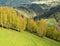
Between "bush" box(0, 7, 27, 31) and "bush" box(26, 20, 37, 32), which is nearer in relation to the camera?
"bush" box(0, 7, 27, 31)

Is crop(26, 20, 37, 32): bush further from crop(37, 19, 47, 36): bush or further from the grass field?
the grass field

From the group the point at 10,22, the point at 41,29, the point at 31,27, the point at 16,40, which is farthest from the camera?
the point at 41,29

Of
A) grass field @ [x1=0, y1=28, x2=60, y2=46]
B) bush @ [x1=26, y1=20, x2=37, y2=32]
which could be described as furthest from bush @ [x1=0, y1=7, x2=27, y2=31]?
grass field @ [x1=0, y1=28, x2=60, y2=46]

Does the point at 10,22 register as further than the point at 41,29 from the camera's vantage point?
No

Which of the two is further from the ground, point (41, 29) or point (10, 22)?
point (10, 22)

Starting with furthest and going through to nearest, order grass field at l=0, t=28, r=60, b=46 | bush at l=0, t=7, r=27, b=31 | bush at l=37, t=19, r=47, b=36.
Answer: bush at l=37, t=19, r=47, b=36
bush at l=0, t=7, r=27, b=31
grass field at l=0, t=28, r=60, b=46

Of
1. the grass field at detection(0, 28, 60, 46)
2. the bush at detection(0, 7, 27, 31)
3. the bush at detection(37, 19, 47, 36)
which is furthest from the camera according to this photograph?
the bush at detection(37, 19, 47, 36)

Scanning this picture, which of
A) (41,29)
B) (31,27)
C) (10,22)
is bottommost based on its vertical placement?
(41,29)

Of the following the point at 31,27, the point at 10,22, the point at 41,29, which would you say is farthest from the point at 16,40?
the point at 41,29

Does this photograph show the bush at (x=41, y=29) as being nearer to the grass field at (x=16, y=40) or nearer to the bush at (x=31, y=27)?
the bush at (x=31, y=27)

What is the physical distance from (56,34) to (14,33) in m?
33.7

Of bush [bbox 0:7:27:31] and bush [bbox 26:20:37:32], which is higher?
bush [bbox 0:7:27:31]

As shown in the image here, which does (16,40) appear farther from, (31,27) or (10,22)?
(31,27)

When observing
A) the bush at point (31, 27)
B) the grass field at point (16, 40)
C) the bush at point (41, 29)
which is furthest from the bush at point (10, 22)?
the bush at point (41, 29)
